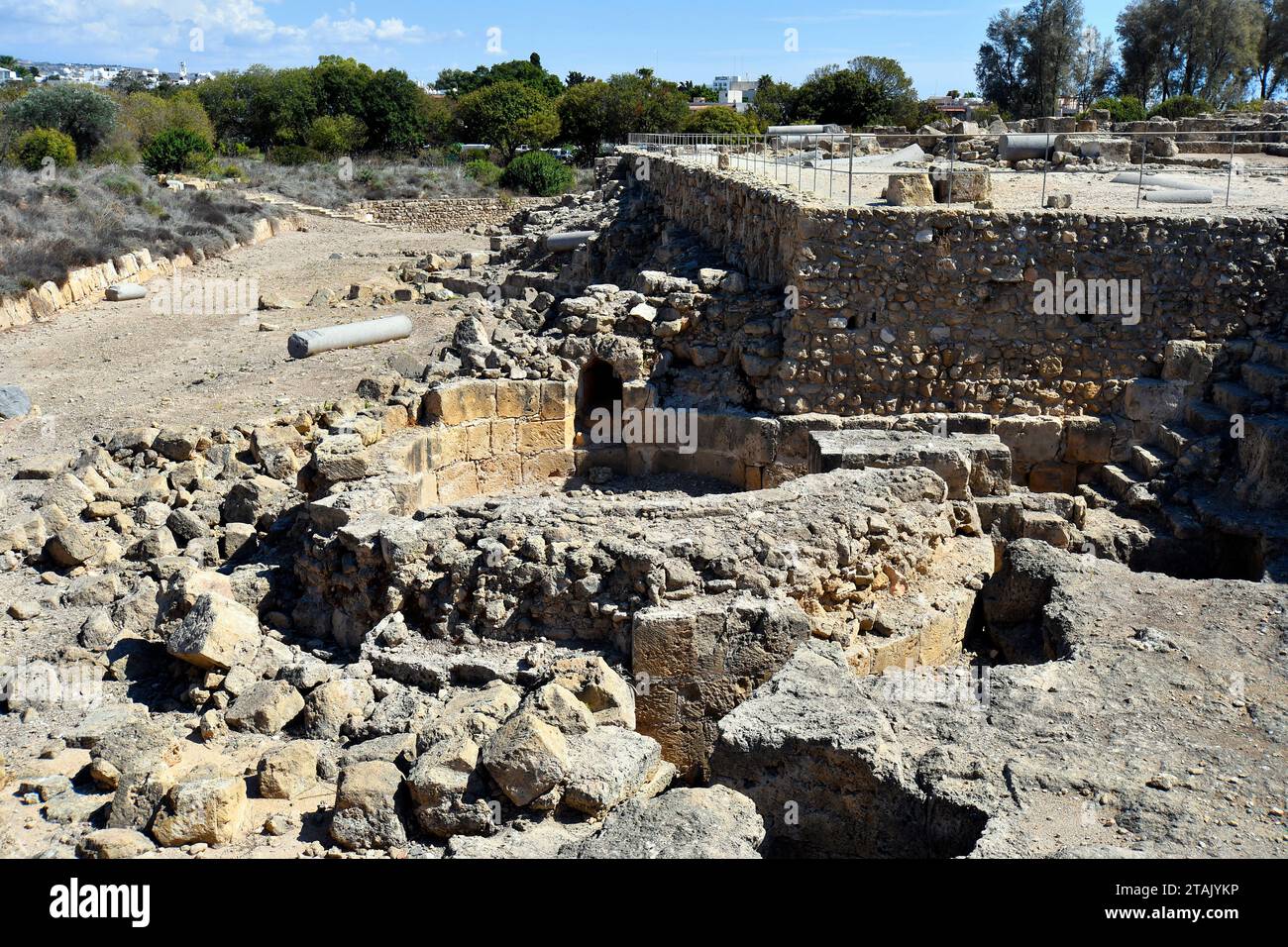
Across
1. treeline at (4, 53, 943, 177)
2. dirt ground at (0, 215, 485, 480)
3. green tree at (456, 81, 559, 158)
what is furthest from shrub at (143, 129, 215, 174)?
green tree at (456, 81, 559, 158)

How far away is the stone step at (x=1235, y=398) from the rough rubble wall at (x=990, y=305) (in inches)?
24.3

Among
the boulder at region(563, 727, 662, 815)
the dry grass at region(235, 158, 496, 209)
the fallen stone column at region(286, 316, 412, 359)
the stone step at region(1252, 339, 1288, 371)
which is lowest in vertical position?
the boulder at region(563, 727, 662, 815)

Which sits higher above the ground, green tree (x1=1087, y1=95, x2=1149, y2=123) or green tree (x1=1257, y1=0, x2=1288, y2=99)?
green tree (x1=1257, y1=0, x2=1288, y2=99)

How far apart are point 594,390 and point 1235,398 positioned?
21.4 ft

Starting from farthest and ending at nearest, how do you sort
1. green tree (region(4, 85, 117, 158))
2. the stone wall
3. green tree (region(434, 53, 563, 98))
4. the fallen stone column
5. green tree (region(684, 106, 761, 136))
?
green tree (region(434, 53, 563, 98)) → green tree (region(684, 106, 761, 136)) → green tree (region(4, 85, 117, 158)) → the fallen stone column → the stone wall

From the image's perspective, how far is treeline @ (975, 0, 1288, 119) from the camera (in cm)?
3719

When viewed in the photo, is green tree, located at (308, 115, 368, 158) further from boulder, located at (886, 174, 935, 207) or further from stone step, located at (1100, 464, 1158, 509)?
stone step, located at (1100, 464, 1158, 509)

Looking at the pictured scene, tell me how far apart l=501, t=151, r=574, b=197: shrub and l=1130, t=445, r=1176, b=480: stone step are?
2875 centimetres

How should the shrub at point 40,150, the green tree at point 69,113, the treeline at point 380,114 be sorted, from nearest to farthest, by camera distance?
the shrub at point 40,150
the green tree at point 69,113
the treeline at point 380,114

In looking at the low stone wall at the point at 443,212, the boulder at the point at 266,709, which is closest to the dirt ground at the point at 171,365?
the boulder at the point at 266,709

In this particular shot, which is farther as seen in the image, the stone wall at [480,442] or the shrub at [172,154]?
the shrub at [172,154]

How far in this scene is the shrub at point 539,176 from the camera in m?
38.1

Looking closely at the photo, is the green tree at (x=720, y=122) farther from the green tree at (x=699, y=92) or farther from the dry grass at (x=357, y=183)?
the green tree at (x=699, y=92)

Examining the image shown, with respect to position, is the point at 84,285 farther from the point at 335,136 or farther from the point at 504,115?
the point at 504,115
